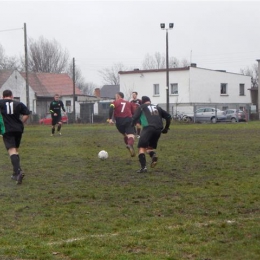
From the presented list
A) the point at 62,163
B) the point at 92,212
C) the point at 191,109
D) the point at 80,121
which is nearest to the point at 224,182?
the point at 92,212

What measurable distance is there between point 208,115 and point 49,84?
24.8 meters

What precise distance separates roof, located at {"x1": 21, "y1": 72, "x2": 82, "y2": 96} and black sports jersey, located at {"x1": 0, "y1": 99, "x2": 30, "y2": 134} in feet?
178

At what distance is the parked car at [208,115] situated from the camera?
49.8m

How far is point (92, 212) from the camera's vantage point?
26.8 feet

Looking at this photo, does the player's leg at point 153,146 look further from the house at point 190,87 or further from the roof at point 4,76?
the roof at point 4,76

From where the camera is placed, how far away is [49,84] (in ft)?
225

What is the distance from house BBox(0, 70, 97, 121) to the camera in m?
62.5

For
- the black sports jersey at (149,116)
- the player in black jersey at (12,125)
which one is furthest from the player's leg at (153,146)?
the player in black jersey at (12,125)

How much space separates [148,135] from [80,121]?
41.2 metres

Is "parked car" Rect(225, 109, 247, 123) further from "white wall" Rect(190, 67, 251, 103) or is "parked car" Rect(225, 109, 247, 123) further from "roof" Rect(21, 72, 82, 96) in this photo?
"roof" Rect(21, 72, 82, 96)

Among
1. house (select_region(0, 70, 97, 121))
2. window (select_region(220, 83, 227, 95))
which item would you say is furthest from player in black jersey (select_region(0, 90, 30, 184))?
window (select_region(220, 83, 227, 95))

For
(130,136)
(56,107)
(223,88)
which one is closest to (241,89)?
(223,88)

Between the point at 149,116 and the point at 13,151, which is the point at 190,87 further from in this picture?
the point at 13,151

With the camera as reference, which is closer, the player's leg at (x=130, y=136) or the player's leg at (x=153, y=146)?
the player's leg at (x=153, y=146)
